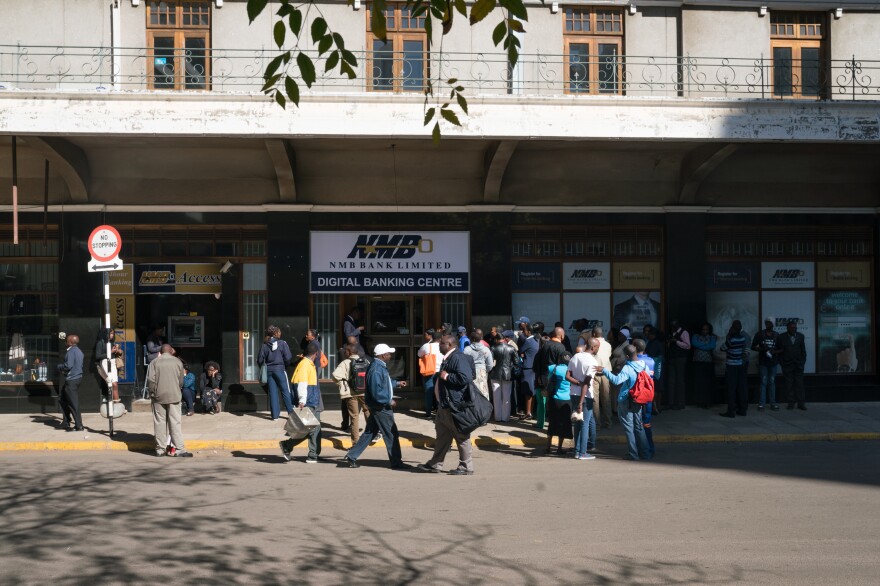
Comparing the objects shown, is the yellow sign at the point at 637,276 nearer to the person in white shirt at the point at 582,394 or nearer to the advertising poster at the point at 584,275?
the advertising poster at the point at 584,275

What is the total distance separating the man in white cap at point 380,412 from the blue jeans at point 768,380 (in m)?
7.72

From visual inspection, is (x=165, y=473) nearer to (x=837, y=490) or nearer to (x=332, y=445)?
(x=332, y=445)

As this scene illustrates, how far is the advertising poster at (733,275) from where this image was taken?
17172 mm

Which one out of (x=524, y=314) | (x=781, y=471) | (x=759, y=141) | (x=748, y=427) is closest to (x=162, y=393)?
(x=524, y=314)

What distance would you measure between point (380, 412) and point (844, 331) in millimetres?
10527

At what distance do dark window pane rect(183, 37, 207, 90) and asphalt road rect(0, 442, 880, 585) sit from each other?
6834 mm

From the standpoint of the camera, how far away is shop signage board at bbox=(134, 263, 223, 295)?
16438 mm

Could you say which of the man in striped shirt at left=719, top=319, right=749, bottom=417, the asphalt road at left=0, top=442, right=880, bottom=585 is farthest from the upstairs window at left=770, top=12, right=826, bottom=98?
the asphalt road at left=0, top=442, right=880, bottom=585

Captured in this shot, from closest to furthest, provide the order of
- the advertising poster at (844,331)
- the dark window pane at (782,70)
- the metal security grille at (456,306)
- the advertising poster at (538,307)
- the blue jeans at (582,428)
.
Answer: the blue jeans at (582,428) → the dark window pane at (782,70) → the metal security grille at (456,306) → the advertising poster at (538,307) → the advertising poster at (844,331)

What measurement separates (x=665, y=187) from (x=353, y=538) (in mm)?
11094

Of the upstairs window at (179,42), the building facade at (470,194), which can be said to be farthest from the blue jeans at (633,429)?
the upstairs window at (179,42)

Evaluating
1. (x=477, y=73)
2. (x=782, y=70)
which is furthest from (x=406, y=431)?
(x=782, y=70)

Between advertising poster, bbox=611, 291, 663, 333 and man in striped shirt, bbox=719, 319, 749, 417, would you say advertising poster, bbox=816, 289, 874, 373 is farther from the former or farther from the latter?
advertising poster, bbox=611, 291, 663, 333

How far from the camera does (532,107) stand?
14.6 meters
